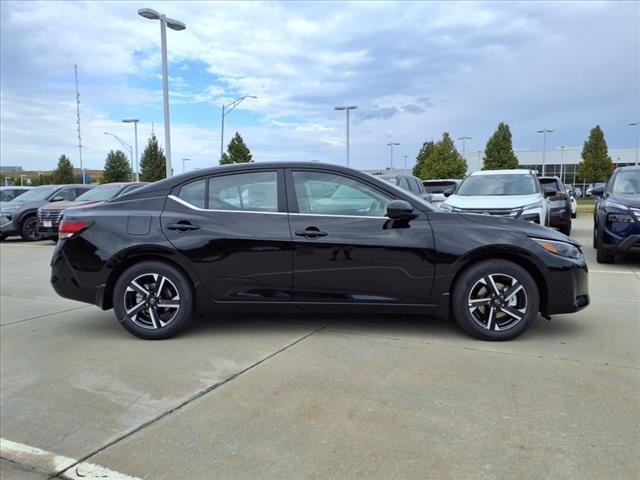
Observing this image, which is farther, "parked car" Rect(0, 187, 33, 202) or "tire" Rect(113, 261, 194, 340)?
"parked car" Rect(0, 187, 33, 202)

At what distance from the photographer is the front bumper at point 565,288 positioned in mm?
4414

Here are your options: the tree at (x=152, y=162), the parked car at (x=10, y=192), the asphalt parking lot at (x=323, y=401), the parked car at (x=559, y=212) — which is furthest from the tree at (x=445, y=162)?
the asphalt parking lot at (x=323, y=401)

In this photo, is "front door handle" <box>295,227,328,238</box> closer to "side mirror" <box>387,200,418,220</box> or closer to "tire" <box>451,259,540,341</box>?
"side mirror" <box>387,200,418,220</box>

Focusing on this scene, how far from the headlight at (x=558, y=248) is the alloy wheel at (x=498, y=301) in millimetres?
380

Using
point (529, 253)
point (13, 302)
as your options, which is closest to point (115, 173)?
point (13, 302)

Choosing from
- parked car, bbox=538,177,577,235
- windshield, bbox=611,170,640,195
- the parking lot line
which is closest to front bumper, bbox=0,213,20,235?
the parking lot line

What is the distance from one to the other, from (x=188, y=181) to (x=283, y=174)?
0.89m

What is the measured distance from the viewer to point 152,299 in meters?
4.73

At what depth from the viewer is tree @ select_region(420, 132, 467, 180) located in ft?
170

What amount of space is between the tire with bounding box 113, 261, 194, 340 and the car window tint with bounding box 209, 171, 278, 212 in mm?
752

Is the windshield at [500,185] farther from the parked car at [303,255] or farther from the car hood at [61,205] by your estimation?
the car hood at [61,205]

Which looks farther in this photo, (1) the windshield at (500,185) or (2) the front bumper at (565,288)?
(1) the windshield at (500,185)

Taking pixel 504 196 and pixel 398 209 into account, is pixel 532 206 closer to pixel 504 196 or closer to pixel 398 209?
pixel 504 196

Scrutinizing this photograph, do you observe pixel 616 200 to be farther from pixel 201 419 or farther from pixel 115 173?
pixel 115 173
